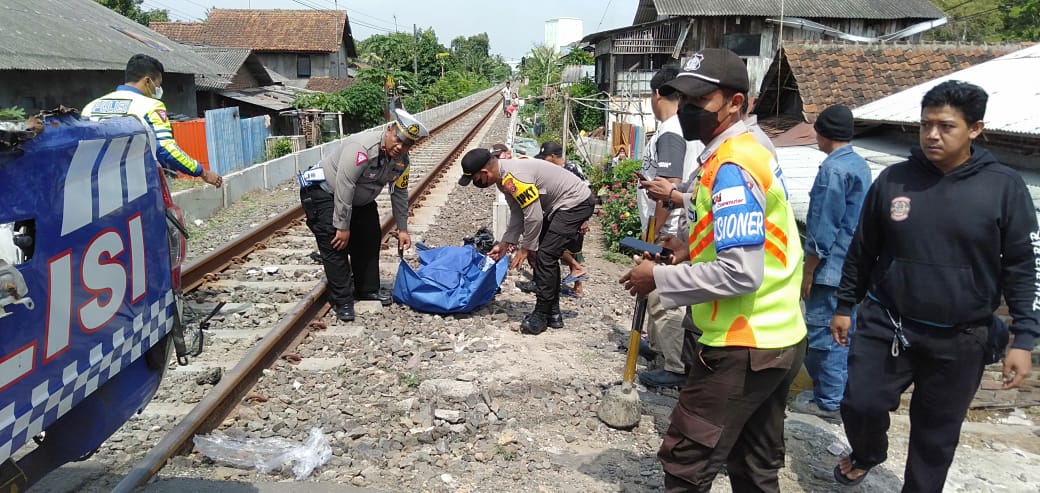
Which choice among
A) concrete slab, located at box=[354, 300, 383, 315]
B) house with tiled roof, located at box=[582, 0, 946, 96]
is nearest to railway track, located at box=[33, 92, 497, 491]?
concrete slab, located at box=[354, 300, 383, 315]

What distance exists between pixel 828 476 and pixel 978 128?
183 cm

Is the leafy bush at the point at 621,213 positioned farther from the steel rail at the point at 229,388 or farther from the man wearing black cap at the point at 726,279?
the man wearing black cap at the point at 726,279

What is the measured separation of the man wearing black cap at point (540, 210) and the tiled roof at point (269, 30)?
40.6 m

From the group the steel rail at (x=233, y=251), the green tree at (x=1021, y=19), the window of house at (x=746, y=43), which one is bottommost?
the steel rail at (x=233, y=251)

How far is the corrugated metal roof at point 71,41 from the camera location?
1330 cm

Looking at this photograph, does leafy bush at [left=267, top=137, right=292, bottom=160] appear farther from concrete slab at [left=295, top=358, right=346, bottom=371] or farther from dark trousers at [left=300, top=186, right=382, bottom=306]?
concrete slab at [left=295, top=358, right=346, bottom=371]

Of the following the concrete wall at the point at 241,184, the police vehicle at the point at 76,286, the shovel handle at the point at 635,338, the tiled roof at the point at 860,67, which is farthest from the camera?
the tiled roof at the point at 860,67

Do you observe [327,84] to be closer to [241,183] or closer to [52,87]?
[52,87]

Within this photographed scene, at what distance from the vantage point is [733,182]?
2328mm

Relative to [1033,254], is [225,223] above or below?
below

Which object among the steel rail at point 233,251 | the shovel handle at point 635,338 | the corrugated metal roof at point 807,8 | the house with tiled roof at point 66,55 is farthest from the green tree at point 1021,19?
the shovel handle at point 635,338

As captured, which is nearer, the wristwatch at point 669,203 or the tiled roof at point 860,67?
the wristwatch at point 669,203

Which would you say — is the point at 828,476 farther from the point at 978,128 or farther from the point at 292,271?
Result: the point at 292,271

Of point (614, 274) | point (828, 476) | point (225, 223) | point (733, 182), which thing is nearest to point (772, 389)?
point (733, 182)
